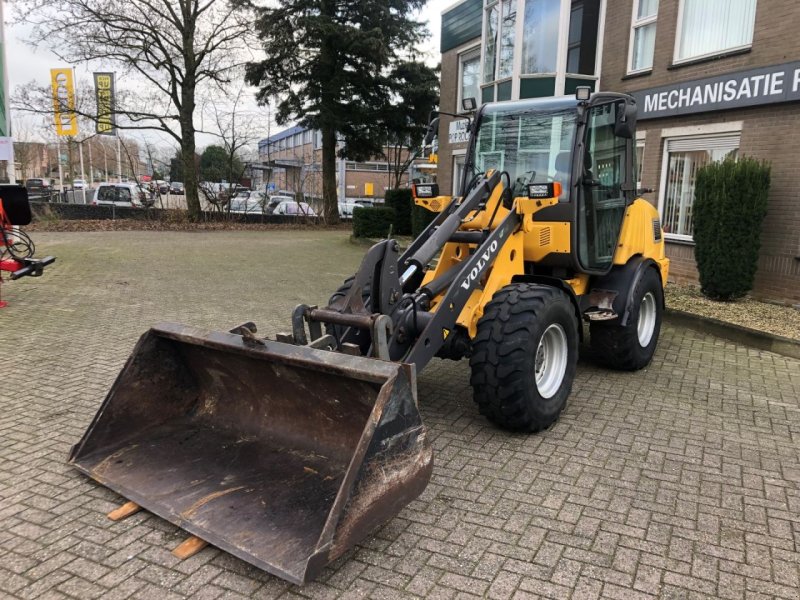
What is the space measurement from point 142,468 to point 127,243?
1523 cm

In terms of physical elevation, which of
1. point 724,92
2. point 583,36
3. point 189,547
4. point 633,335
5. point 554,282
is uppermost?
point 583,36

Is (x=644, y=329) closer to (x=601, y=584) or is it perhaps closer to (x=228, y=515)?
(x=601, y=584)

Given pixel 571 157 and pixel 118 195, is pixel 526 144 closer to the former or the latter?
pixel 571 157

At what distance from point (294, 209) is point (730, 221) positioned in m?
20.1

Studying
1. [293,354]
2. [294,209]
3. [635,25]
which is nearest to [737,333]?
[293,354]

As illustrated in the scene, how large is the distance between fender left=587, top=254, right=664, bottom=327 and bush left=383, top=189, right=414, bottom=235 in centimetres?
1376

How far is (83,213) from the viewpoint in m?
23.2

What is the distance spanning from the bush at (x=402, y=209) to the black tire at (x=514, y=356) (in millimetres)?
15306

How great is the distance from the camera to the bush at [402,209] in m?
19.5

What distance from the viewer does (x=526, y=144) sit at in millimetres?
5383

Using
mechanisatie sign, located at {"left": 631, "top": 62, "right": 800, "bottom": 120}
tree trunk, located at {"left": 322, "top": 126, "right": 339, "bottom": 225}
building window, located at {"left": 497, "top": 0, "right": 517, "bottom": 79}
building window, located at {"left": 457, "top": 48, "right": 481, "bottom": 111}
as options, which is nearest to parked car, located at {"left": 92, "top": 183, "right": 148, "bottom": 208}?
tree trunk, located at {"left": 322, "top": 126, "right": 339, "bottom": 225}

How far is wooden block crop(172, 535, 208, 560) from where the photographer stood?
9.40ft

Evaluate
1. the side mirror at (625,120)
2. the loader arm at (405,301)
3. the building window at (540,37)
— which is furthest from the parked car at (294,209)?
the loader arm at (405,301)

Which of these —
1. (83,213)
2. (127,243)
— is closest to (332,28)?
(127,243)
